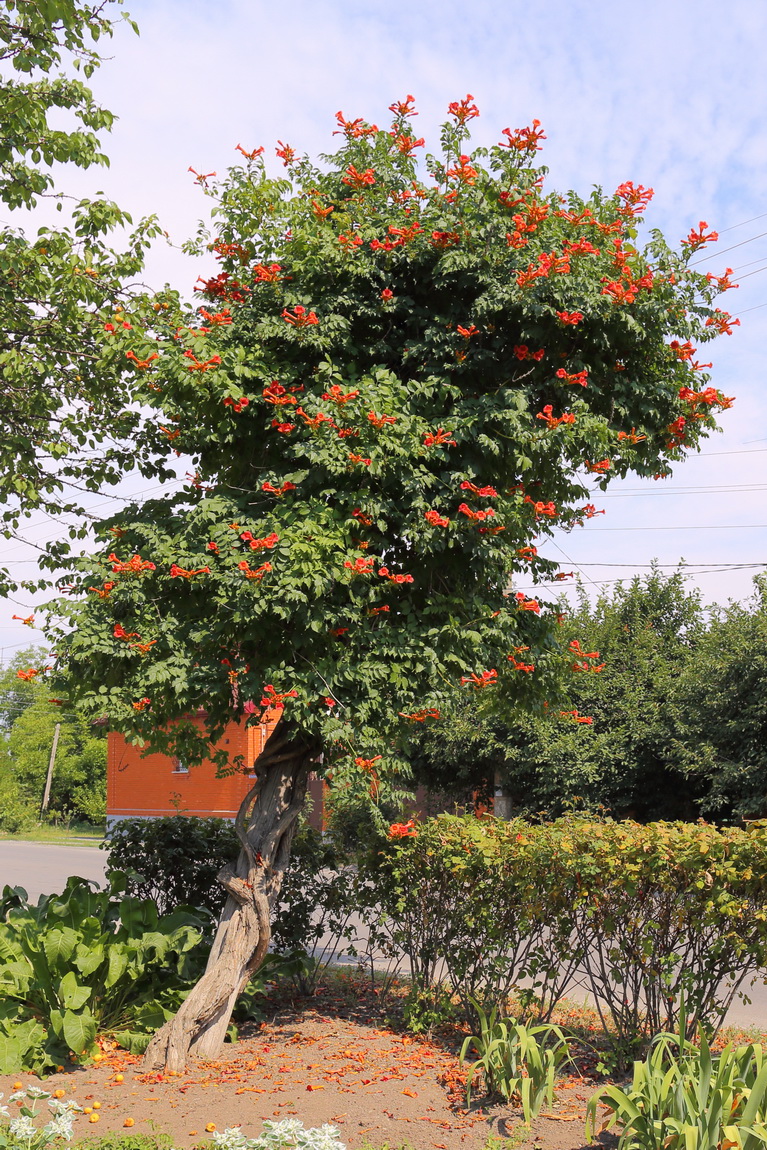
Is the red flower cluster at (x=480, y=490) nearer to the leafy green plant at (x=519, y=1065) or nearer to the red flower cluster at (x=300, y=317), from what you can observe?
the red flower cluster at (x=300, y=317)

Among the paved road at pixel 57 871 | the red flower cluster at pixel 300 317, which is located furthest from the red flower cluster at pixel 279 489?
the paved road at pixel 57 871

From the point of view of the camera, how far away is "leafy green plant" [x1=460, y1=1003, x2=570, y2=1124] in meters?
4.36

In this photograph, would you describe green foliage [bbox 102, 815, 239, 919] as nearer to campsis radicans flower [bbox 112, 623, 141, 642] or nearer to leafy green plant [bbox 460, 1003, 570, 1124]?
campsis radicans flower [bbox 112, 623, 141, 642]

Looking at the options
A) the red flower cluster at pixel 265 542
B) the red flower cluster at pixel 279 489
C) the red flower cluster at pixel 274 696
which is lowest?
the red flower cluster at pixel 274 696

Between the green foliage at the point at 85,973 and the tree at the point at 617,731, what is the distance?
11.6 m

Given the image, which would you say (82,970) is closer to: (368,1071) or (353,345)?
(368,1071)

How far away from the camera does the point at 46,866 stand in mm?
21516

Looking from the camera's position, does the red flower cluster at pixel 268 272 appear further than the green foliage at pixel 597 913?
Yes

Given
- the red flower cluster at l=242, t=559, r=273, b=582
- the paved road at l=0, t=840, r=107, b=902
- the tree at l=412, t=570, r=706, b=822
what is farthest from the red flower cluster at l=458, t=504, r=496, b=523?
the tree at l=412, t=570, r=706, b=822

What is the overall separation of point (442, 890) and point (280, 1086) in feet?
4.89

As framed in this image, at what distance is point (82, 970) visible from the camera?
5.51 m

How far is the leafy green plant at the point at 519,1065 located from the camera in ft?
14.3

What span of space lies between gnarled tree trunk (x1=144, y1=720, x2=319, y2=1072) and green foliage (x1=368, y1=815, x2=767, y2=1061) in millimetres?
832

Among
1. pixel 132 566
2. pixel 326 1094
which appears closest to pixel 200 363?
pixel 132 566
